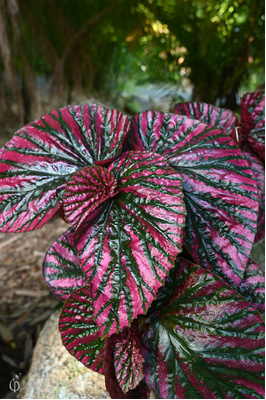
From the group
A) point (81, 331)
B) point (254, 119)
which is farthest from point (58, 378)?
point (254, 119)

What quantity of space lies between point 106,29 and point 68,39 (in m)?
0.36

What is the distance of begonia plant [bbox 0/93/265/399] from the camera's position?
0.45 meters

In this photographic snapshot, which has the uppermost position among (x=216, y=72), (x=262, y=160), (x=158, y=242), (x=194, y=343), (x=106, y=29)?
(x=106, y=29)

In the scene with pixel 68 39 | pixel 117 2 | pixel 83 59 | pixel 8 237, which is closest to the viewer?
pixel 8 237

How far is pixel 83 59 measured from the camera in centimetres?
226

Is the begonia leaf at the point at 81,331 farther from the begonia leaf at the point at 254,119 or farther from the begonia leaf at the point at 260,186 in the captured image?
the begonia leaf at the point at 254,119

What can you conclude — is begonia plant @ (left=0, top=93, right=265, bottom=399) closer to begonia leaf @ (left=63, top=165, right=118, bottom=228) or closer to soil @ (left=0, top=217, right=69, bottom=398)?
begonia leaf @ (left=63, top=165, right=118, bottom=228)

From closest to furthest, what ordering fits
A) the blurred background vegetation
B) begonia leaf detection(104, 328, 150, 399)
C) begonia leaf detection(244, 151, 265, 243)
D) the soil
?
begonia leaf detection(104, 328, 150, 399)
begonia leaf detection(244, 151, 265, 243)
the soil
the blurred background vegetation

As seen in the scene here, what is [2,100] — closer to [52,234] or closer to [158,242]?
[52,234]

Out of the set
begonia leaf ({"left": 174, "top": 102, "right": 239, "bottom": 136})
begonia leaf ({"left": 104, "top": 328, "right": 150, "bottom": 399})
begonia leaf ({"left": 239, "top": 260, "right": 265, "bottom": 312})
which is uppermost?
begonia leaf ({"left": 174, "top": 102, "right": 239, "bottom": 136})

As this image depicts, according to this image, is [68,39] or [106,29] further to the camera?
[106,29]

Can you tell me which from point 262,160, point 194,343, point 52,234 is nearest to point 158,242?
point 194,343

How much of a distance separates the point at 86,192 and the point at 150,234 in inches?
4.9

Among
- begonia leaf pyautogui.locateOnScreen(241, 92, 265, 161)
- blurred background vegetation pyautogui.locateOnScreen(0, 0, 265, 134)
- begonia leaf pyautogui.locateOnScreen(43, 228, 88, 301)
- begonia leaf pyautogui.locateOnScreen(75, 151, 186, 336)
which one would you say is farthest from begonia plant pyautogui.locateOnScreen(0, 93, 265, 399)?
blurred background vegetation pyautogui.locateOnScreen(0, 0, 265, 134)
